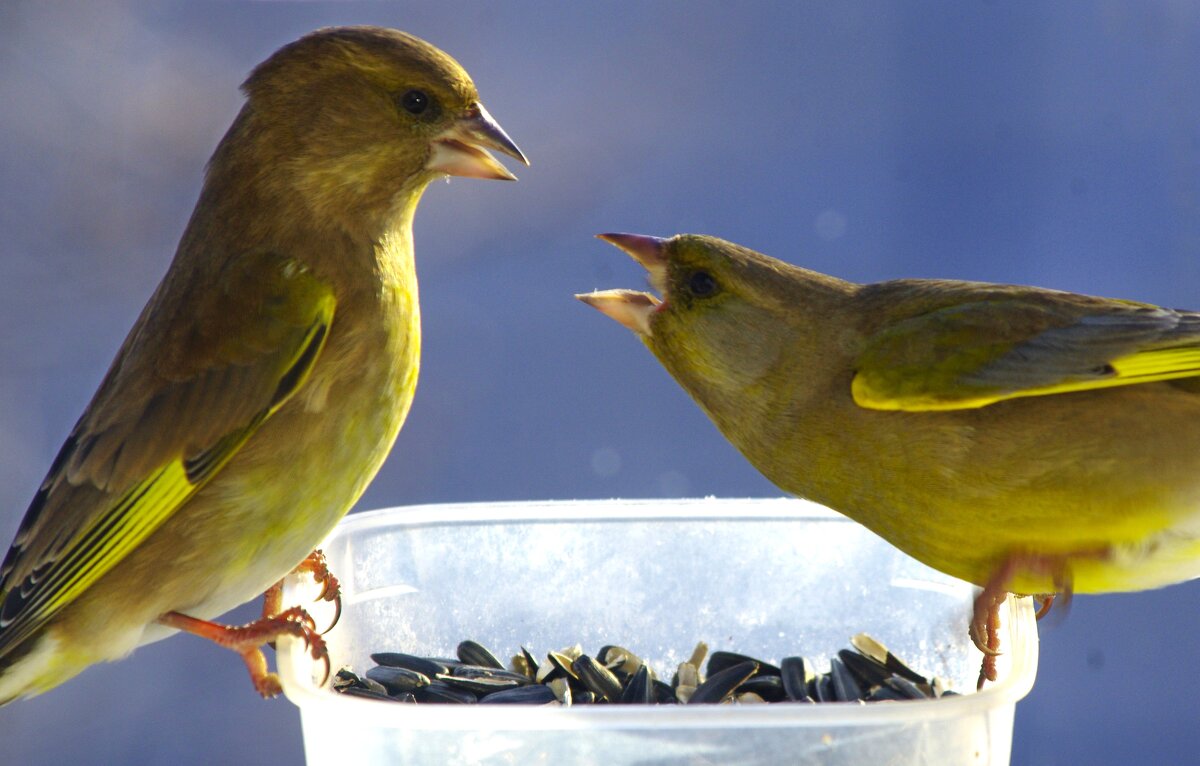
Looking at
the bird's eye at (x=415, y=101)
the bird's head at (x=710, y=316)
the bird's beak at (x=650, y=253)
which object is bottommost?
the bird's head at (x=710, y=316)

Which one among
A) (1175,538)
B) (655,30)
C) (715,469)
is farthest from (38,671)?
(655,30)

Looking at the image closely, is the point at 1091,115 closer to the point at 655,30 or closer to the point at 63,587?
the point at 655,30

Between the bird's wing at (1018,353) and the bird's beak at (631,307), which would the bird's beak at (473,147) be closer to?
the bird's beak at (631,307)

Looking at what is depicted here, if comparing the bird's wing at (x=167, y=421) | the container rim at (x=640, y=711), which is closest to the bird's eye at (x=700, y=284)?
the bird's wing at (x=167, y=421)

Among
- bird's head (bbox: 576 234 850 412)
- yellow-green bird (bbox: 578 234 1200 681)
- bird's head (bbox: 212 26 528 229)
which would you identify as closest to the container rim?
yellow-green bird (bbox: 578 234 1200 681)

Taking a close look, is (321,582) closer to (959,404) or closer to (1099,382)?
(959,404)

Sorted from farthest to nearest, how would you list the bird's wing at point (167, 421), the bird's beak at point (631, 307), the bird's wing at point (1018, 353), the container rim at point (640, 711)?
the bird's beak at point (631, 307) < the bird's wing at point (1018, 353) < the bird's wing at point (167, 421) < the container rim at point (640, 711)

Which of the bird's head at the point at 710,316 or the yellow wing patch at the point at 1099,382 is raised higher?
the bird's head at the point at 710,316
